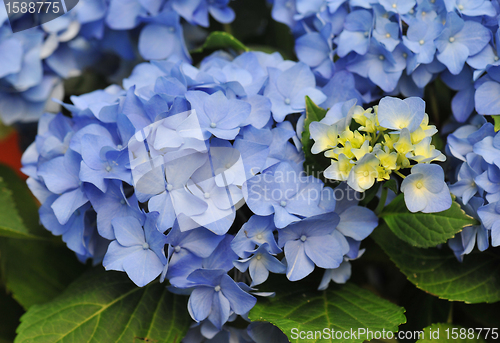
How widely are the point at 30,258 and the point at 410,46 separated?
2.13 feet

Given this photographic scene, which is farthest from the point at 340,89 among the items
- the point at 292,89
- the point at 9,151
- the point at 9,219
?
the point at 9,151

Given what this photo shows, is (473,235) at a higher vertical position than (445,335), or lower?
higher

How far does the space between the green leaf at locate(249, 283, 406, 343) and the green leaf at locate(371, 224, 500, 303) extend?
0.21ft

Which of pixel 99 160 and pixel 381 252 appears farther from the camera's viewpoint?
pixel 381 252

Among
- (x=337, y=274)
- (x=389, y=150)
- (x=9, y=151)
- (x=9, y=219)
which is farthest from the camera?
(x=9, y=151)

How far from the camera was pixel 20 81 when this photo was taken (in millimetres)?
677

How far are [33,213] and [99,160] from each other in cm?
33

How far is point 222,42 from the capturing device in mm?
655

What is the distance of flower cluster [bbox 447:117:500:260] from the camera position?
46 centimetres

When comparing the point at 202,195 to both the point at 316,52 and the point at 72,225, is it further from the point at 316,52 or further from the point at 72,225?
the point at 316,52

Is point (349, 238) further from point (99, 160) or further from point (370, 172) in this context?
point (99, 160)

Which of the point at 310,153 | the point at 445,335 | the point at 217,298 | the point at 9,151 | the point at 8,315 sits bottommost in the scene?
the point at 9,151

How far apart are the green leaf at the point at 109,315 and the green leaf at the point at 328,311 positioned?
131 millimetres

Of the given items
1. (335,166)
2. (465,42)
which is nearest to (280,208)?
(335,166)
